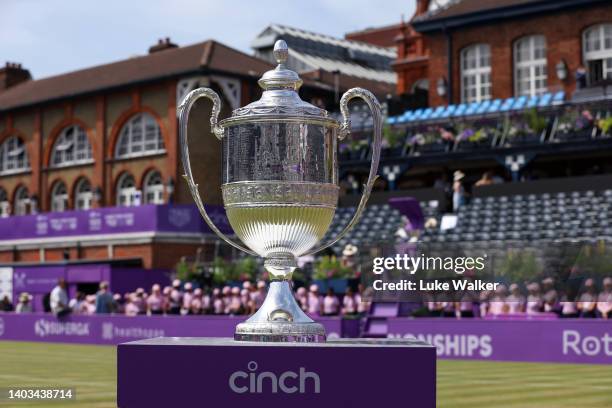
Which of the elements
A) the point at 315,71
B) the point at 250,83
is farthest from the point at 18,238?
the point at 315,71

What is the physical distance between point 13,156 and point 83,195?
6087mm

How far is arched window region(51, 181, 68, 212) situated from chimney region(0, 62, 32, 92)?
1133 cm

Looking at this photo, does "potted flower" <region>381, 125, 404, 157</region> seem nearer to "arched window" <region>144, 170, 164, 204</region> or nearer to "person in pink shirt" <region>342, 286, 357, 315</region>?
"arched window" <region>144, 170, 164, 204</region>

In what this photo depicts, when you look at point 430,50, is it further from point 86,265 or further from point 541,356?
point 541,356

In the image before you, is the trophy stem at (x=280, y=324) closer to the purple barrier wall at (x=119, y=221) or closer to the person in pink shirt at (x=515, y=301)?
the person in pink shirt at (x=515, y=301)

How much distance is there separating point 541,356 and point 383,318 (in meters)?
4.26

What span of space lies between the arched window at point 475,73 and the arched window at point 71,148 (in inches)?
684

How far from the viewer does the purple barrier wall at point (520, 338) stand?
20562mm

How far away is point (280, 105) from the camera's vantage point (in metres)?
7.87

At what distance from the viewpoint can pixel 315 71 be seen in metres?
52.1

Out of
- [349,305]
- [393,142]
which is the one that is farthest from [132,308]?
[393,142]

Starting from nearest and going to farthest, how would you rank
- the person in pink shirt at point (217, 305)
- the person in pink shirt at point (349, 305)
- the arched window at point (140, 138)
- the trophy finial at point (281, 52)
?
the trophy finial at point (281, 52)
the person in pink shirt at point (349, 305)
the person in pink shirt at point (217, 305)
the arched window at point (140, 138)

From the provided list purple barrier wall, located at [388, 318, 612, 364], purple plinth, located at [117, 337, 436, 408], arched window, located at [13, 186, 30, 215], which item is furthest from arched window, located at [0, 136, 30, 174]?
purple plinth, located at [117, 337, 436, 408]

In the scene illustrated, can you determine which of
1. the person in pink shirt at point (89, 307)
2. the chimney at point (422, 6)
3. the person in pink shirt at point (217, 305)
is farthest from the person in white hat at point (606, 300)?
the chimney at point (422, 6)
